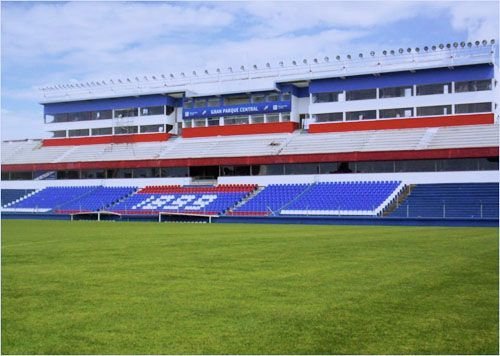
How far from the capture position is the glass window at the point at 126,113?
2186 inches

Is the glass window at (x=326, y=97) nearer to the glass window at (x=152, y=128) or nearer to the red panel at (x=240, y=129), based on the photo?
the red panel at (x=240, y=129)

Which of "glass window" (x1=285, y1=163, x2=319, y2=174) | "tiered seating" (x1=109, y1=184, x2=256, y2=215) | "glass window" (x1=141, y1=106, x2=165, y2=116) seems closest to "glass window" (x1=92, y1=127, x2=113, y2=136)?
"glass window" (x1=141, y1=106, x2=165, y2=116)

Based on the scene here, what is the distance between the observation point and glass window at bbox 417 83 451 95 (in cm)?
4375

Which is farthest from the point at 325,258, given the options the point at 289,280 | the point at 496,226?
the point at 496,226

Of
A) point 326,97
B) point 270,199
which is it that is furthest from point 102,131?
point 270,199

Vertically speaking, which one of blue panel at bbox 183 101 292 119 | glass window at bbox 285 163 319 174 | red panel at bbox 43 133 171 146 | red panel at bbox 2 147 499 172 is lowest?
glass window at bbox 285 163 319 174

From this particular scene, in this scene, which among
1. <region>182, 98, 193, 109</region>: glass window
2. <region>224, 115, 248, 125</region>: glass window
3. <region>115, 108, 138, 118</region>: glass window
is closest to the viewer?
<region>224, 115, 248, 125</region>: glass window

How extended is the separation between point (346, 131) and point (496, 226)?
1779 centimetres

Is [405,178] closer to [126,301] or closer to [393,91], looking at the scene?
[393,91]

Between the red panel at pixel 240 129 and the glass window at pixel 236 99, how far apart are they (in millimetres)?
2070

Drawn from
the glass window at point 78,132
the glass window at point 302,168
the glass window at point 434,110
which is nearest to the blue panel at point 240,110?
the glass window at point 302,168

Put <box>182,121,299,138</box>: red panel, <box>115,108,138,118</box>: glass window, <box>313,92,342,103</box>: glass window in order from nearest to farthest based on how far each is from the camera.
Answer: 1. <box>313,92,342,103</box>: glass window
2. <box>182,121,299,138</box>: red panel
3. <box>115,108,138,118</box>: glass window

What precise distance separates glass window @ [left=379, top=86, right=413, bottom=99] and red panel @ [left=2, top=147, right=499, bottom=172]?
21.7ft

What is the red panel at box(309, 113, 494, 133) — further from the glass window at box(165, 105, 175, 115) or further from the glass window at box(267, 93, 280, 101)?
the glass window at box(165, 105, 175, 115)
